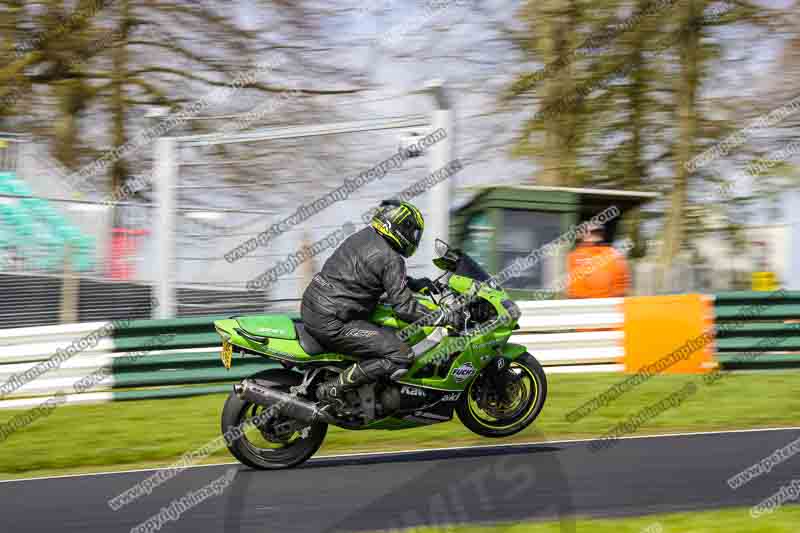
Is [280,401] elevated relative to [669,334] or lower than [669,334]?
lower

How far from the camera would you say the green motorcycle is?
7379mm

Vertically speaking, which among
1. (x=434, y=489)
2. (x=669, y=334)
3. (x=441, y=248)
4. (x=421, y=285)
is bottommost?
(x=434, y=489)

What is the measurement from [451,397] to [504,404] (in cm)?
48

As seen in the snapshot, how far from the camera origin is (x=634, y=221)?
55.9 feet

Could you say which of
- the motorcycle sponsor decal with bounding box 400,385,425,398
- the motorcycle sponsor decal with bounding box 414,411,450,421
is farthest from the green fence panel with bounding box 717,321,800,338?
the motorcycle sponsor decal with bounding box 400,385,425,398

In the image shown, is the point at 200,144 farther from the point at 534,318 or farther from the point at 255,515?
the point at 255,515

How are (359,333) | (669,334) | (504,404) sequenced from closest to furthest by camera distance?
(359,333) < (504,404) < (669,334)

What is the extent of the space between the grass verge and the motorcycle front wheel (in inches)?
17.6

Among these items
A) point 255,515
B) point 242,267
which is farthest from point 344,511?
point 242,267

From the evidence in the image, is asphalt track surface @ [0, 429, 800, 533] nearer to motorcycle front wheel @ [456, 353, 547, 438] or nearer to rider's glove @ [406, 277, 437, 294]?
motorcycle front wheel @ [456, 353, 547, 438]

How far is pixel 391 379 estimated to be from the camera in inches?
297

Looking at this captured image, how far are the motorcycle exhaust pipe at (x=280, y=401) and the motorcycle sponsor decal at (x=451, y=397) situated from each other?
2.91 ft

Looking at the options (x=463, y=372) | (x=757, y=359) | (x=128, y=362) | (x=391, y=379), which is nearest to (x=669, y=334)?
(x=757, y=359)

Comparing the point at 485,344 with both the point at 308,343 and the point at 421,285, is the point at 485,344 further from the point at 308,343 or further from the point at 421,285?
the point at 308,343
